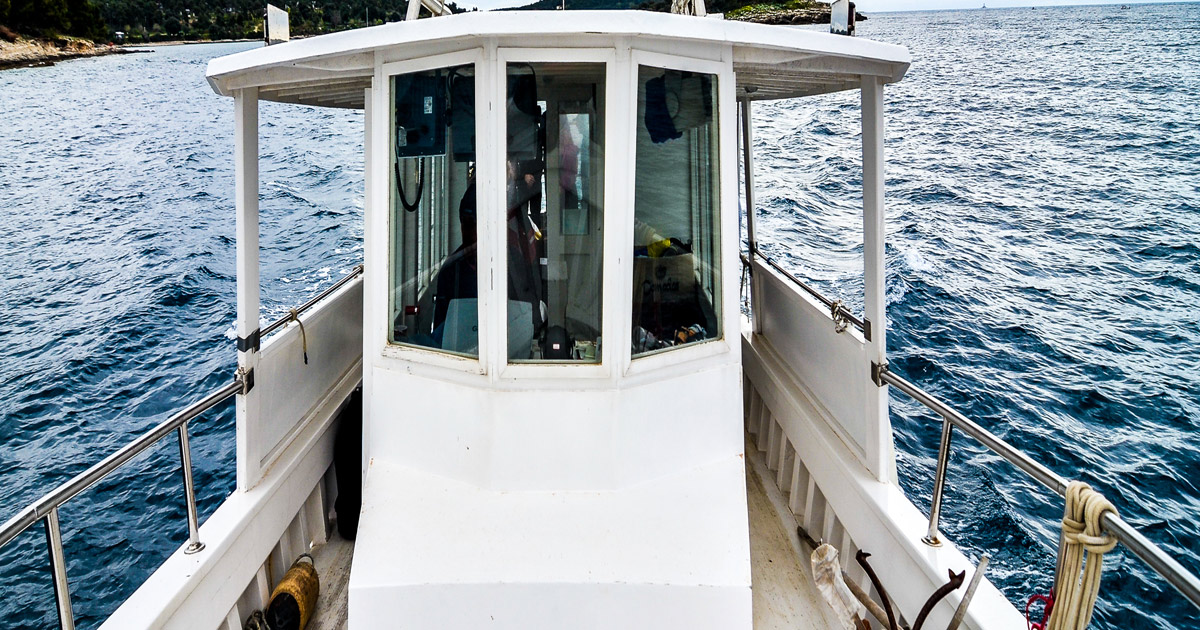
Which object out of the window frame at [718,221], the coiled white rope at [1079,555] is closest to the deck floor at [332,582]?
the window frame at [718,221]

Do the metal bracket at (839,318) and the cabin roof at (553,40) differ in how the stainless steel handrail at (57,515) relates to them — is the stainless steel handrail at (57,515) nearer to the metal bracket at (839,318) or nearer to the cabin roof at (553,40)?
the cabin roof at (553,40)

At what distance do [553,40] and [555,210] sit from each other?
610 millimetres

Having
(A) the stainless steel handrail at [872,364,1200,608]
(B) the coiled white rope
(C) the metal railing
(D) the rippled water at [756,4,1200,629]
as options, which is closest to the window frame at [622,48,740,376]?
(A) the stainless steel handrail at [872,364,1200,608]

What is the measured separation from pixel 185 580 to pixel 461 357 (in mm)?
1237

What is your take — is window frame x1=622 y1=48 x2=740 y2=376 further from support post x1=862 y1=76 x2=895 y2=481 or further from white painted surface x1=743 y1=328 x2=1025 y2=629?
white painted surface x1=743 y1=328 x2=1025 y2=629

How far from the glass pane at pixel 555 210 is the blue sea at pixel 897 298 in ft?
15.2

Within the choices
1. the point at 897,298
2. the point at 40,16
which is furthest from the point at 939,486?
the point at 40,16

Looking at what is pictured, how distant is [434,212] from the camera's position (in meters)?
3.06

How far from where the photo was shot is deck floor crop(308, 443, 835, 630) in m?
3.33

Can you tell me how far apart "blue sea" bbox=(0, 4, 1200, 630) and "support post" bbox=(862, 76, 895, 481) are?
10.8 feet

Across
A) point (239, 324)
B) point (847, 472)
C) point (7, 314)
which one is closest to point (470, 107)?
point (239, 324)

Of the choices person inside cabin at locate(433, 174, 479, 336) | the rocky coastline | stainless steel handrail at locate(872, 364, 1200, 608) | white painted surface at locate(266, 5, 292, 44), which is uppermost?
the rocky coastline

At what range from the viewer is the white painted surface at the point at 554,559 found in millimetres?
2619

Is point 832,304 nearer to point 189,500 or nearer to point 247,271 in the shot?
point 247,271
